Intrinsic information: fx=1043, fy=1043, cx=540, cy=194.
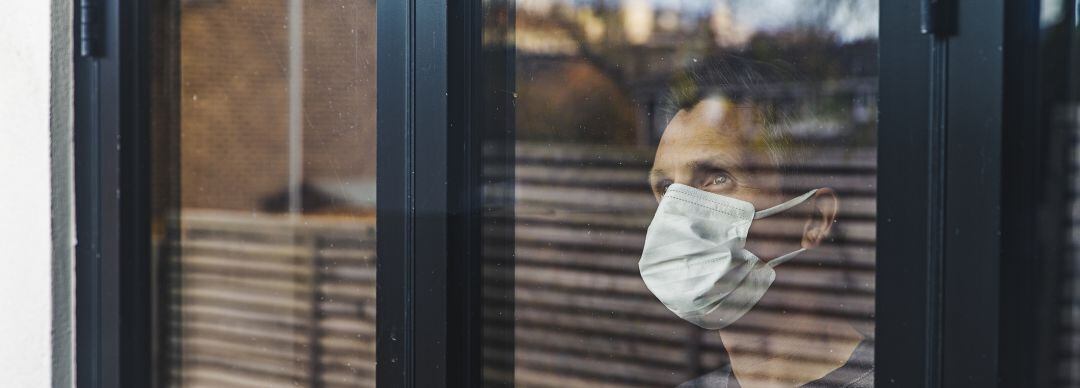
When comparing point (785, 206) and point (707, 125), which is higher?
point (707, 125)

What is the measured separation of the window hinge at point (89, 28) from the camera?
7.18 ft

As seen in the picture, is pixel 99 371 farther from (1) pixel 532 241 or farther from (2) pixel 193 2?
(1) pixel 532 241

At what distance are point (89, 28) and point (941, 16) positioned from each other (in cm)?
174

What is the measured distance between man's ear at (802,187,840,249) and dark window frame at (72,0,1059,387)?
69 millimetres

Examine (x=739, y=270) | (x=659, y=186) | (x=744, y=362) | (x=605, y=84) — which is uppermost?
(x=605, y=84)

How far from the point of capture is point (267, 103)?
2.01 meters

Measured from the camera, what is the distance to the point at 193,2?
2.19 metres

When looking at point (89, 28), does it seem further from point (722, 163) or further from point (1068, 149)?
point (1068, 149)

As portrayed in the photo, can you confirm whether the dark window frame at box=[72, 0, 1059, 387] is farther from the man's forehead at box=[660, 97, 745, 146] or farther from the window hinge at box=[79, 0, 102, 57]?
the man's forehead at box=[660, 97, 745, 146]

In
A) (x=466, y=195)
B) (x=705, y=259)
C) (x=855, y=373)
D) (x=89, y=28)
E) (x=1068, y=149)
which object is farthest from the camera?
(x=89, y=28)

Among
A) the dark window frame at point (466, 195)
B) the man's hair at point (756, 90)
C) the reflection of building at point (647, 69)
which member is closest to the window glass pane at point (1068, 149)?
the dark window frame at point (466, 195)

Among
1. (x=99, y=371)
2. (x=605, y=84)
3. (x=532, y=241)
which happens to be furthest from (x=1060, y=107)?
(x=99, y=371)
